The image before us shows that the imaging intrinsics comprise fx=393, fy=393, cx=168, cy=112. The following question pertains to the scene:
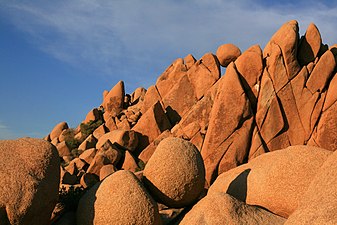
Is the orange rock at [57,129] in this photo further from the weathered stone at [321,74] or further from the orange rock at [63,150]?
the weathered stone at [321,74]

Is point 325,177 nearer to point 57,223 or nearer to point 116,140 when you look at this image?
point 57,223

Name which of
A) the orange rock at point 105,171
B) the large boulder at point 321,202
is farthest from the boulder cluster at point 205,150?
the orange rock at point 105,171

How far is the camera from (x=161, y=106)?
35.4 m

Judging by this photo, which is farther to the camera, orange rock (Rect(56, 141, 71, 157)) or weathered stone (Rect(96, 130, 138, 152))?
orange rock (Rect(56, 141, 71, 157))

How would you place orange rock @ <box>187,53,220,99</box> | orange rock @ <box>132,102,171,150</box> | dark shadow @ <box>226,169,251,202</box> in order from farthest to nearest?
orange rock @ <box>187,53,220,99</box> → orange rock @ <box>132,102,171,150</box> → dark shadow @ <box>226,169,251,202</box>

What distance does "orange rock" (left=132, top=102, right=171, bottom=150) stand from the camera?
34344 millimetres

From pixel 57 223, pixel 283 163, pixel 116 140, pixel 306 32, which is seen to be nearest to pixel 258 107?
pixel 306 32

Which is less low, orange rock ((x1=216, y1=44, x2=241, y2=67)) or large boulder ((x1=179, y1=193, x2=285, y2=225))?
orange rock ((x1=216, y1=44, x2=241, y2=67))

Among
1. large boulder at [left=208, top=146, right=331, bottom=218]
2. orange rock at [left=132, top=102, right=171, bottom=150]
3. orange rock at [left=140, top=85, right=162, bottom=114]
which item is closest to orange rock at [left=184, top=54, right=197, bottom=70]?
orange rock at [left=140, top=85, right=162, bottom=114]

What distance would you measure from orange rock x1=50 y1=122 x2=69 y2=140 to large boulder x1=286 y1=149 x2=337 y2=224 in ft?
130

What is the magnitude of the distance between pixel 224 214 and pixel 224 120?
1822 centimetres

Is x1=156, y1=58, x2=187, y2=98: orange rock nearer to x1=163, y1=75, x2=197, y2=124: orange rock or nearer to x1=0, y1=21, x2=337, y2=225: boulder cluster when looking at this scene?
x1=0, y1=21, x2=337, y2=225: boulder cluster

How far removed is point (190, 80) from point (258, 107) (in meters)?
9.31

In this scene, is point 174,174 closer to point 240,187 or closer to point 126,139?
point 240,187
